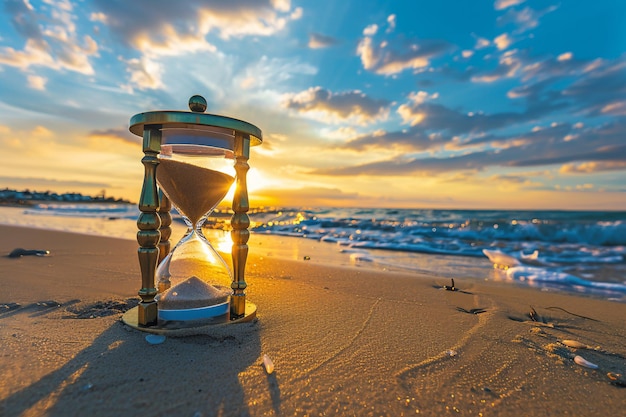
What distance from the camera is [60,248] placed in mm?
5324

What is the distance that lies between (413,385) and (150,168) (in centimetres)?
164

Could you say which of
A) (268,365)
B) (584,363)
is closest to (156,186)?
(268,365)

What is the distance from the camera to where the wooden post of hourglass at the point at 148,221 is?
1838mm

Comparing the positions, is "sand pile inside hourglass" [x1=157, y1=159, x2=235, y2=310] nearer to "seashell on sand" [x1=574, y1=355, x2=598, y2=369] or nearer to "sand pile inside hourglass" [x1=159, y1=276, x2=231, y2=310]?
"sand pile inside hourglass" [x1=159, y1=276, x2=231, y2=310]

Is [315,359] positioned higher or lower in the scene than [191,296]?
lower

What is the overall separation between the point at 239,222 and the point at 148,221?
492mm

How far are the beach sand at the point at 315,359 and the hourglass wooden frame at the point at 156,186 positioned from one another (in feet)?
0.59

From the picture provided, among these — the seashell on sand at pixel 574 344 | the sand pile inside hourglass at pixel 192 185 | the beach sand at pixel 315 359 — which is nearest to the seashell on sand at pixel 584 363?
the beach sand at pixel 315 359

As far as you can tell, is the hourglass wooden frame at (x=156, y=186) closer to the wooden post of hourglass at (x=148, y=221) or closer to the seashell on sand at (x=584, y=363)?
the wooden post of hourglass at (x=148, y=221)

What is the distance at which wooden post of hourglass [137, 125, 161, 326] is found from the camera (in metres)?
1.84

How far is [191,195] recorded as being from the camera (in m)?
2.13

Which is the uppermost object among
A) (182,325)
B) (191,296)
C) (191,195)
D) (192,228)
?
(191,195)

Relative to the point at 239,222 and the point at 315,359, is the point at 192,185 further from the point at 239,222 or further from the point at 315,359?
the point at 315,359

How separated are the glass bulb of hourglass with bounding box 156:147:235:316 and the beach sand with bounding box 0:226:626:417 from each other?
283 millimetres
